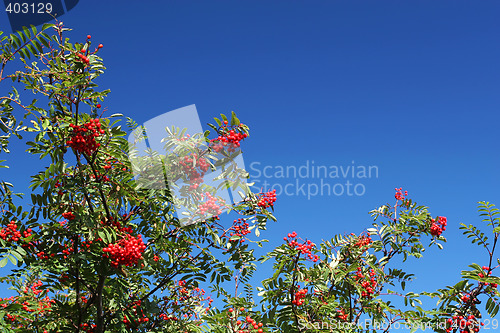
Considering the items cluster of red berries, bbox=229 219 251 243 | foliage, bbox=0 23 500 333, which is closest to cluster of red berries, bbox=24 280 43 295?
foliage, bbox=0 23 500 333

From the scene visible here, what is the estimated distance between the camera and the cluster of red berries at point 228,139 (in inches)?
210

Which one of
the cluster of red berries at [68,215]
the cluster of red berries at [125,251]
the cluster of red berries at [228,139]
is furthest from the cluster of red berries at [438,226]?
the cluster of red berries at [68,215]

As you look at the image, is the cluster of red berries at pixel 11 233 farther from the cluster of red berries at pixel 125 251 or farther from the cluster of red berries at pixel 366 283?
the cluster of red berries at pixel 366 283

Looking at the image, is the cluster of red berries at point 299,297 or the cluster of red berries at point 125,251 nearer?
the cluster of red berries at point 125,251

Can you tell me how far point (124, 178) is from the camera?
5168 millimetres

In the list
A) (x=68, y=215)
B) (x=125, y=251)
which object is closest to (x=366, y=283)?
(x=125, y=251)

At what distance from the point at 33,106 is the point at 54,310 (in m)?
2.84

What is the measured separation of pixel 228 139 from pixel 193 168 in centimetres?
63

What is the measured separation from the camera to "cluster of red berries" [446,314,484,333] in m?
5.62

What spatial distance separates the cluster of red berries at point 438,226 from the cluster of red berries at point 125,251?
5194mm

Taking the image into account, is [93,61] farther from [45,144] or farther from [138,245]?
[138,245]

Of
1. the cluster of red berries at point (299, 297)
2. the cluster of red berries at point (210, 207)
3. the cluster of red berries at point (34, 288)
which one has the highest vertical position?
the cluster of red berries at point (210, 207)

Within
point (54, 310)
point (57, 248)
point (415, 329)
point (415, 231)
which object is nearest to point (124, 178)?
point (57, 248)

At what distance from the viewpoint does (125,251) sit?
182 inches
